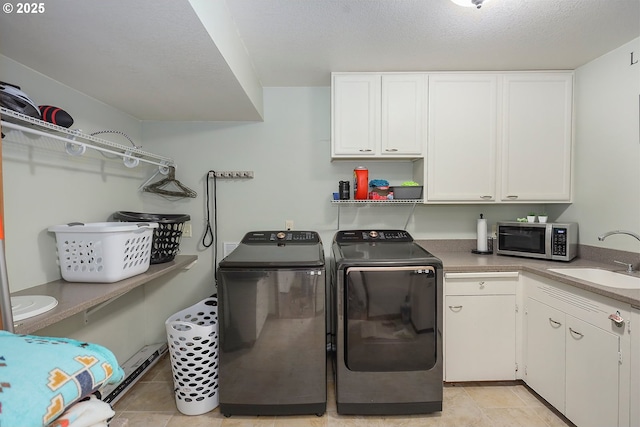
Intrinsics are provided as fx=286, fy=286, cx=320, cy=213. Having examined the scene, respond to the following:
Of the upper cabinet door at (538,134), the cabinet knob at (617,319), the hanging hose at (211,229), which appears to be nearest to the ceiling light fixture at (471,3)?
the upper cabinet door at (538,134)

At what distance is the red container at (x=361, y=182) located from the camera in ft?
7.53

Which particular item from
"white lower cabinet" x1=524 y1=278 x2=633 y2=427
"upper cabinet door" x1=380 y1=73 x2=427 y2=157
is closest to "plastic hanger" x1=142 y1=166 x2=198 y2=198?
"upper cabinet door" x1=380 y1=73 x2=427 y2=157

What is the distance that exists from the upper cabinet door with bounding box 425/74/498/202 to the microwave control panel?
0.49 metres

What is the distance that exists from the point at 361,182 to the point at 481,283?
1124 millimetres

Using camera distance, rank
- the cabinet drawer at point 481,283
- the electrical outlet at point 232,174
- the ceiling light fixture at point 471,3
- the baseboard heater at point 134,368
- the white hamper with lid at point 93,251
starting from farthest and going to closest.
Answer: the electrical outlet at point 232,174 < the cabinet drawer at point 481,283 < the baseboard heater at point 134,368 < the white hamper with lid at point 93,251 < the ceiling light fixture at point 471,3

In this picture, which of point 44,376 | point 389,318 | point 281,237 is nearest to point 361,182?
point 281,237

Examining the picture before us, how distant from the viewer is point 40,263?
1.58 m

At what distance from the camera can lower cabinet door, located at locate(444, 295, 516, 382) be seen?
198cm

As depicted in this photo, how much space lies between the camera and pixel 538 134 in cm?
224

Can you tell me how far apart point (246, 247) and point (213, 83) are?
112cm

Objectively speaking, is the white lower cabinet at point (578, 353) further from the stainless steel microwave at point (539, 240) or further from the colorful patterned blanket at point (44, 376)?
the colorful patterned blanket at point (44, 376)

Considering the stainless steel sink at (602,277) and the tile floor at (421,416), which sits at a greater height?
the stainless steel sink at (602,277)

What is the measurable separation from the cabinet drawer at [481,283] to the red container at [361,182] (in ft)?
2.80

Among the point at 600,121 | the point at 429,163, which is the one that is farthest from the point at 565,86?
the point at 429,163
